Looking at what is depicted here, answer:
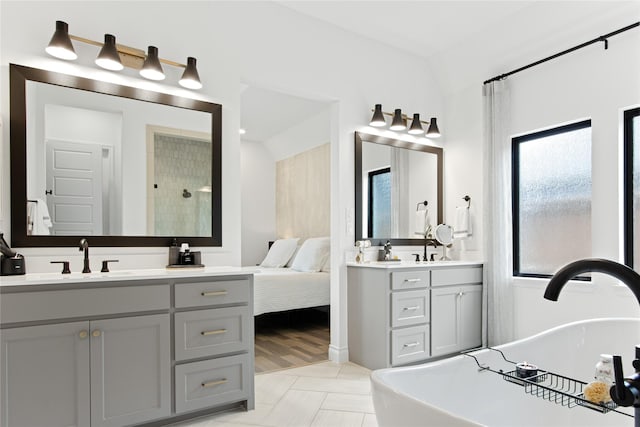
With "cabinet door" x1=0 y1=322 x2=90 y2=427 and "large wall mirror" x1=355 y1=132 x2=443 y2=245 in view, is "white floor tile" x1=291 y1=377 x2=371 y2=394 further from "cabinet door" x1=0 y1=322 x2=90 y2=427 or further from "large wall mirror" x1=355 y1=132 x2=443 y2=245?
"cabinet door" x1=0 y1=322 x2=90 y2=427

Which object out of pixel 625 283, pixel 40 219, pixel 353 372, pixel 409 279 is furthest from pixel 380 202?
pixel 625 283

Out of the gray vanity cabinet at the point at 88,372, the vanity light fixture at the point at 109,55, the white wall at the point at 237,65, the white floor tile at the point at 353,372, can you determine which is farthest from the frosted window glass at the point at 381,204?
the vanity light fixture at the point at 109,55

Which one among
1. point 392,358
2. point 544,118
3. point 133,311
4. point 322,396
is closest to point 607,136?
point 544,118

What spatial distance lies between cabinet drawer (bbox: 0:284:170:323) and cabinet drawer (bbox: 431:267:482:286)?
2205mm

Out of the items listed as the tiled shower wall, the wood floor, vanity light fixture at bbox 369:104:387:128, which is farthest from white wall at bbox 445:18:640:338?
the tiled shower wall

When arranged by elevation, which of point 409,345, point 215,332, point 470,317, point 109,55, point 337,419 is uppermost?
point 109,55

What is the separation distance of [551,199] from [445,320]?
1.42 m

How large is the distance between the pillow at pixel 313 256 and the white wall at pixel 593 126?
173 cm

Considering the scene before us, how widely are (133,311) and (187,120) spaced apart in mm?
1399

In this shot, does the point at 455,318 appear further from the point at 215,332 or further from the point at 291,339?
the point at 215,332

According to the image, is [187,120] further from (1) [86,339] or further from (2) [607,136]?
(2) [607,136]

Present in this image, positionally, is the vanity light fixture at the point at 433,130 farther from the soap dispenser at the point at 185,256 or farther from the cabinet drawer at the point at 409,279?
the soap dispenser at the point at 185,256

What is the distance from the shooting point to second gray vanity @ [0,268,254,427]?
1.85m

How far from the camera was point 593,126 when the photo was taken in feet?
10.3
